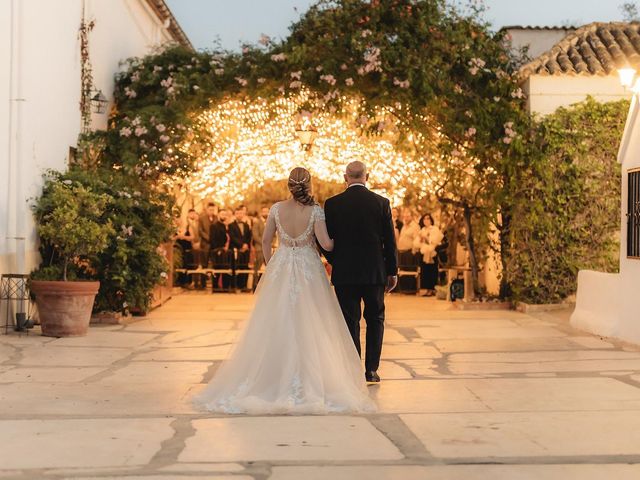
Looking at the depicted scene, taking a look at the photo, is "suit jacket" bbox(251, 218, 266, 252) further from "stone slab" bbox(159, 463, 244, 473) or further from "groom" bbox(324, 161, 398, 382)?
"stone slab" bbox(159, 463, 244, 473)

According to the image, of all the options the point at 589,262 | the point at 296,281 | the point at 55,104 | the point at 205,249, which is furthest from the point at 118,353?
the point at 205,249

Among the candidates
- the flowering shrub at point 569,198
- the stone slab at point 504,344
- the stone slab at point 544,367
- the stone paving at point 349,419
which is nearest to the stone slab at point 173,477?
the stone paving at point 349,419

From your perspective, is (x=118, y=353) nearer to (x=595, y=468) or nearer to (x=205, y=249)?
(x=595, y=468)

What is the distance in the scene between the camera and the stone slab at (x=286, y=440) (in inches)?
237

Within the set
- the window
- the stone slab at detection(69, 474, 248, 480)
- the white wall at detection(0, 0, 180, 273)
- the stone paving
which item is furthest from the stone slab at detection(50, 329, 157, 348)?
the stone slab at detection(69, 474, 248, 480)

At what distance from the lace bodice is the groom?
23cm

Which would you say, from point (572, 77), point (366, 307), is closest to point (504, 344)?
point (366, 307)

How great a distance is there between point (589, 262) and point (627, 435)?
1073 cm

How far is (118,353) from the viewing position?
37.3ft

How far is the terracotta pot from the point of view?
506 inches

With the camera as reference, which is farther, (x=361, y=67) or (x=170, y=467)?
→ (x=361, y=67)

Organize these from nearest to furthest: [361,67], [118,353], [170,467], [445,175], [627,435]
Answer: [170,467], [627,435], [118,353], [361,67], [445,175]

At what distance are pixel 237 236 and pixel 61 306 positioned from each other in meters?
9.78

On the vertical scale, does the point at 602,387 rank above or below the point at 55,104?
below
